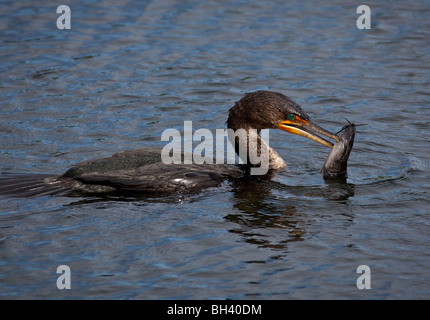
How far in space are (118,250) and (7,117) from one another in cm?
493

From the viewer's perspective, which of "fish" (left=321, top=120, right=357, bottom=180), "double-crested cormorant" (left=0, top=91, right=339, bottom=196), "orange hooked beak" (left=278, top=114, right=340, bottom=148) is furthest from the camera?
"orange hooked beak" (left=278, top=114, right=340, bottom=148)

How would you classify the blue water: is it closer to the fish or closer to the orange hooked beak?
the fish

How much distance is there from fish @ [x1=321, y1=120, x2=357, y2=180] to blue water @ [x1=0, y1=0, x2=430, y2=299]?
0.55ft

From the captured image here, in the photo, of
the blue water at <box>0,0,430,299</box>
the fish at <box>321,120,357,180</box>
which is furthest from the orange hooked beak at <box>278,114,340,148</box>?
the blue water at <box>0,0,430,299</box>

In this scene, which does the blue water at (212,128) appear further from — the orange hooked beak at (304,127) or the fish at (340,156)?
the orange hooked beak at (304,127)

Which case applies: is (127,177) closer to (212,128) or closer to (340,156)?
(340,156)

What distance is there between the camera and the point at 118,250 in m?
6.30

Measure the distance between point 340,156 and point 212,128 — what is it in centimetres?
264

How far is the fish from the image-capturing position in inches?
314

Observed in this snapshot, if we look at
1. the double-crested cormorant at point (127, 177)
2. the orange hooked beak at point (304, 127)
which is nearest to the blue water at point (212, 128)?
the double-crested cormorant at point (127, 177)

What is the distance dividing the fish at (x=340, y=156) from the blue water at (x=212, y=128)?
0.55ft

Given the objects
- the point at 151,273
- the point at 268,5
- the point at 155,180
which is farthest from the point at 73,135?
the point at 268,5

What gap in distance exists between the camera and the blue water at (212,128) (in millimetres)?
5938
